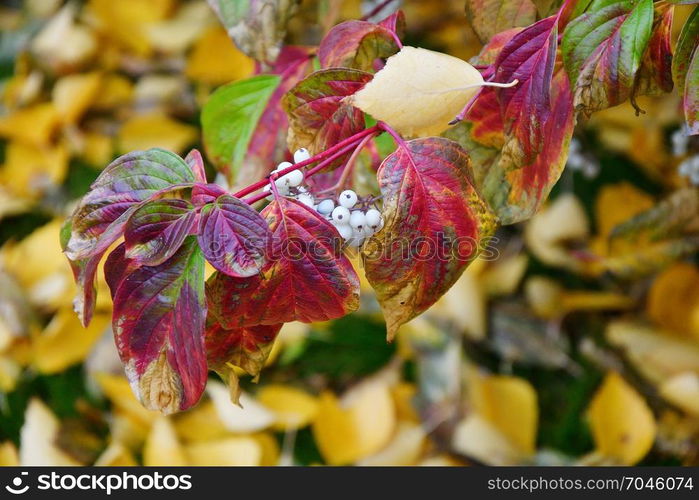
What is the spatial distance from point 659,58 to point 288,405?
52 cm

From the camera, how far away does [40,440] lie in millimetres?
696

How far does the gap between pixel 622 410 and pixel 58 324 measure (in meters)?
0.56

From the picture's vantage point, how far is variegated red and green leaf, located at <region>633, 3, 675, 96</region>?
34 cm

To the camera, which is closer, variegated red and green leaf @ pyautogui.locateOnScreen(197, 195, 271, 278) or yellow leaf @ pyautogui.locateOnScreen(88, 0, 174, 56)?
variegated red and green leaf @ pyautogui.locateOnScreen(197, 195, 271, 278)

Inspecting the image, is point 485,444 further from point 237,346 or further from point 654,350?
point 237,346

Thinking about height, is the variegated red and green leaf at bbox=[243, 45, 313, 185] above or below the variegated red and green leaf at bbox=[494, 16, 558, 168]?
below

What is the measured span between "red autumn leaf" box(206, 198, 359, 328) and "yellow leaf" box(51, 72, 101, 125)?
699mm

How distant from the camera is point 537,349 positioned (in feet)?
2.55

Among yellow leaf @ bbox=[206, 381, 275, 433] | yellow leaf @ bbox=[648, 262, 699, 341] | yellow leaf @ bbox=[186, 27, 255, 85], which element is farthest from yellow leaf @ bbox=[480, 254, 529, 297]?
yellow leaf @ bbox=[186, 27, 255, 85]

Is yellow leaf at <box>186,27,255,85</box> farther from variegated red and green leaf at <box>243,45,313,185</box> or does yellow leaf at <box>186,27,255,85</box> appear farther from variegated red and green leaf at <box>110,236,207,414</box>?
variegated red and green leaf at <box>110,236,207,414</box>

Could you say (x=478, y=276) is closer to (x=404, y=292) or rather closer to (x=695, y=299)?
(x=695, y=299)

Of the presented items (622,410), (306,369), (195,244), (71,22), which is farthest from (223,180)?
(71,22)
